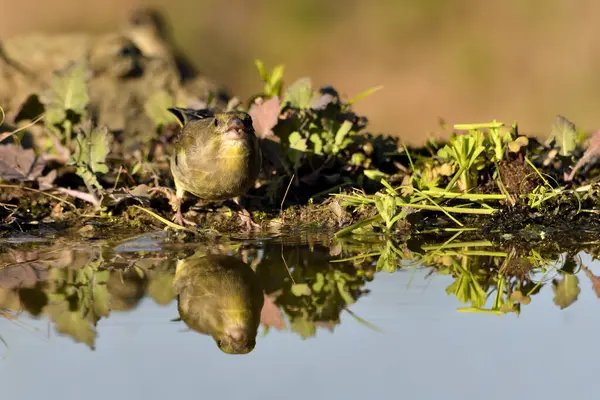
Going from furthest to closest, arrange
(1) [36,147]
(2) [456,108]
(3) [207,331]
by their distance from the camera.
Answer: (2) [456,108] < (1) [36,147] < (3) [207,331]

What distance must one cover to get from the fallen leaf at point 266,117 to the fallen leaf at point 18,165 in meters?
1.46

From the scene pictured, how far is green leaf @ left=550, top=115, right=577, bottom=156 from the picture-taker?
616 cm

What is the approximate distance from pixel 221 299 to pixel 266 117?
245 cm

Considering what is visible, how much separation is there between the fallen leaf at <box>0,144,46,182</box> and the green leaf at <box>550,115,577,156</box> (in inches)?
138

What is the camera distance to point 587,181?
621 cm

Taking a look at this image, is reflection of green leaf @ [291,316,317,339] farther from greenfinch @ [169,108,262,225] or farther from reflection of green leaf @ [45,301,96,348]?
greenfinch @ [169,108,262,225]

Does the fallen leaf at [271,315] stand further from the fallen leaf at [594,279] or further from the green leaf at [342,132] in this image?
the green leaf at [342,132]

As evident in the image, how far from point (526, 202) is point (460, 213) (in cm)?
40

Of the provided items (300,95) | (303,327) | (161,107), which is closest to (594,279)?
(303,327)

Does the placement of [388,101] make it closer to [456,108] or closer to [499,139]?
[456,108]

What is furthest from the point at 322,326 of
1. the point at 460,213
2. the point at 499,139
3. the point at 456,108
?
the point at 456,108

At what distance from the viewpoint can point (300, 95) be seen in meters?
6.16

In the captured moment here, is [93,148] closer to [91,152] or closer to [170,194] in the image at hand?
[91,152]

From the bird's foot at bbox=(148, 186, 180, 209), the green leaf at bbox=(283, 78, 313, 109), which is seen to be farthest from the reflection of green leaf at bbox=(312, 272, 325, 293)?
the green leaf at bbox=(283, 78, 313, 109)
